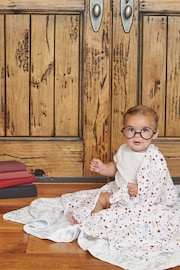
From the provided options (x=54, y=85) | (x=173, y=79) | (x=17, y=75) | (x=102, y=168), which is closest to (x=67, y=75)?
(x=54, y=85)

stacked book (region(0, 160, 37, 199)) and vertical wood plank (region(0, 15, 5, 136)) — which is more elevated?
vertical wood plank (region(0, 15, 5, 136))

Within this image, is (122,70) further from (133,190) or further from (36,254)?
(36,254)

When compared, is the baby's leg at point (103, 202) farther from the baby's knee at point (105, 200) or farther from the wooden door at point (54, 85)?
the wooden door at point (54, 85)

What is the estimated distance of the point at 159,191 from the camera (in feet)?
6.98

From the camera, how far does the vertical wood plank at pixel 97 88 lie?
2.72 metres

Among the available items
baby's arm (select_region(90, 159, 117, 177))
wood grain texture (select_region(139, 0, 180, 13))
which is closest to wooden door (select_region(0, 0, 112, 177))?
wood grain texture (select_region(139, 0, 180, 13))

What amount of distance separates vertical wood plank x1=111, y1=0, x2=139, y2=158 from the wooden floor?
0.89 meters

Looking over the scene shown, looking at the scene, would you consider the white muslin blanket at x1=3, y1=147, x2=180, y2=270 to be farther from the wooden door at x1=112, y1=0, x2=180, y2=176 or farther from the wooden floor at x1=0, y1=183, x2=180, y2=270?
the wooden door at x1=112, y1=0, x2=180, y2=176

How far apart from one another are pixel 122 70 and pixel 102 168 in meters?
0.64

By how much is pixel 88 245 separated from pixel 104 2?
4.28 feet

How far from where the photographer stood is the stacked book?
249 cm

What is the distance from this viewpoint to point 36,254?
5.88 feet

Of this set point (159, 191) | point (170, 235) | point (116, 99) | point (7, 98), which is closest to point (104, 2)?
point (116, 99)

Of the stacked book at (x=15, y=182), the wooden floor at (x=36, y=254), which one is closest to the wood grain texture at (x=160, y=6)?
the stacked book at (x=15, y=182)
